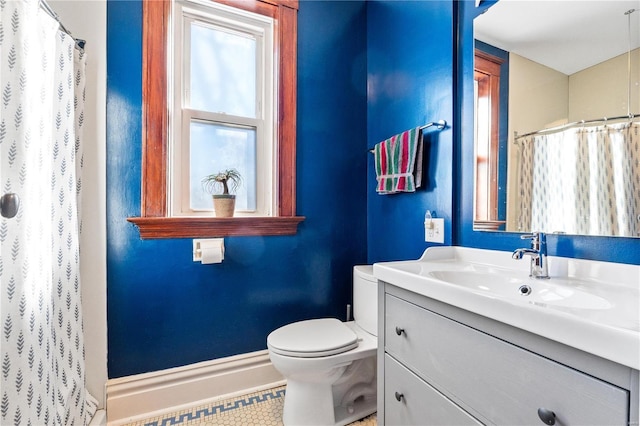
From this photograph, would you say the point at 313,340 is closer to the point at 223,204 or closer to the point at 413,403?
the point at 413,403

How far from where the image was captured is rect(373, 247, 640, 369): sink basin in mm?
486

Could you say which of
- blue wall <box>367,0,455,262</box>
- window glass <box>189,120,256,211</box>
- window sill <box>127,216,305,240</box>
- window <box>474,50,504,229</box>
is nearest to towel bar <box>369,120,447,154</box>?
blue wall <box>367,0,455,262</box>

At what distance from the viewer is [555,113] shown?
101 cm

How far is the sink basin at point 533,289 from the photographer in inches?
28.7

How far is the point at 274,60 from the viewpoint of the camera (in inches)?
69.8

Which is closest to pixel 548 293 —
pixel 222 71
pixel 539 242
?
pixel 539 242

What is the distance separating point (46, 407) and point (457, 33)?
6.76 feet

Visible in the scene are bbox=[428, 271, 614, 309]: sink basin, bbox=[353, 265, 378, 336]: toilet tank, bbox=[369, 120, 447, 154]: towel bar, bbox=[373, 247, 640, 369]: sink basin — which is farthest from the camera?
bbox=[353, 265, 378, 336]: toilet tank

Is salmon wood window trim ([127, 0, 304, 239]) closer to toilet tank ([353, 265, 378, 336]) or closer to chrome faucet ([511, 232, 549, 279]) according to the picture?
toilet tank ([353, 265, 378, 336])

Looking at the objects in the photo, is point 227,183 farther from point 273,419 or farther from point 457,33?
point 457,33

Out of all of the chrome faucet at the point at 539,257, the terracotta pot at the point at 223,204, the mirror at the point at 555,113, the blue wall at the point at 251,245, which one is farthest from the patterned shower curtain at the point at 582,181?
the terracotta pot at the point at 223,204

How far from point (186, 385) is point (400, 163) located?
1597 mm

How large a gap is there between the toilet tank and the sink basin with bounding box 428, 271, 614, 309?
0.55 m

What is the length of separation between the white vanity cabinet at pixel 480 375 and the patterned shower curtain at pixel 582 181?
1.75ft
